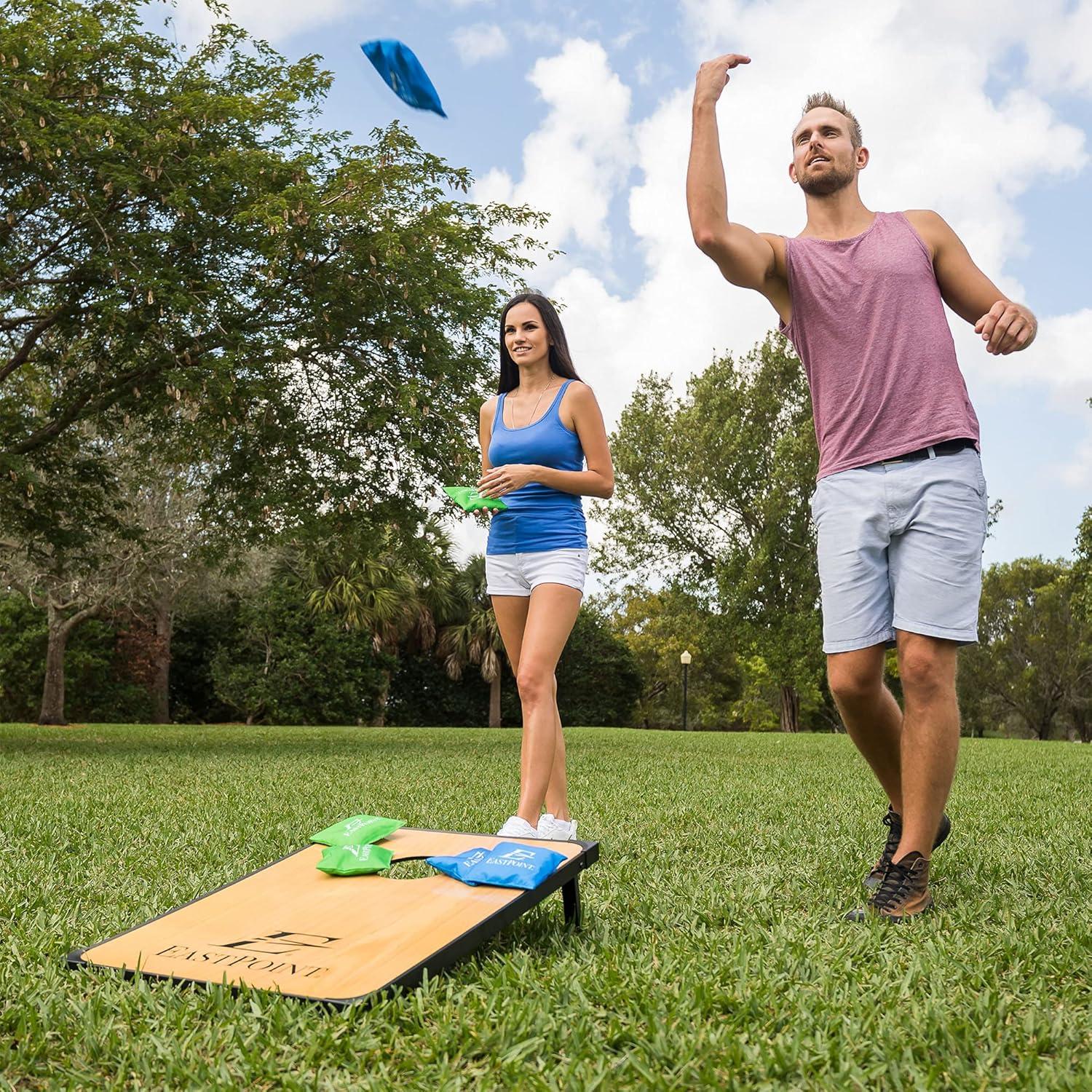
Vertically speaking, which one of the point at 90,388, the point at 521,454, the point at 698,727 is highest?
the point at 90,388

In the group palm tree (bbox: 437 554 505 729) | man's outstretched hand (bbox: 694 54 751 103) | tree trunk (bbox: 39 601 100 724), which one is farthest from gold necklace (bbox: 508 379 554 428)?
palm tree (bbox: 437 554 505 729)

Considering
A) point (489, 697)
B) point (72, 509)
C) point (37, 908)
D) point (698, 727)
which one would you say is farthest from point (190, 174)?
point (698, 727)

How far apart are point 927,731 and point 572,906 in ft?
3.82

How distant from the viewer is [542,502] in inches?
160

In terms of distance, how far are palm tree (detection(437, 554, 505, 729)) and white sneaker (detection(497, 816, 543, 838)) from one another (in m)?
28.6

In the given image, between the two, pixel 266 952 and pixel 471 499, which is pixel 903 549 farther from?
pixel 266 952

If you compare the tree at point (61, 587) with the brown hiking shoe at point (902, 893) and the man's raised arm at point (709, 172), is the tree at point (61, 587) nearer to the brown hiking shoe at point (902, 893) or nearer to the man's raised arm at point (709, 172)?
the man's raised arm at point (709, 172)

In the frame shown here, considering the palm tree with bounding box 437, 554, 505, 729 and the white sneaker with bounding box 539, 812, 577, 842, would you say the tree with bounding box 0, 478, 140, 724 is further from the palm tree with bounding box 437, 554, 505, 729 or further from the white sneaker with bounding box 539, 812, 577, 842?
the white sneaker with bounding box 539, 812, 577, 842

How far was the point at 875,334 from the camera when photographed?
10.3 feet

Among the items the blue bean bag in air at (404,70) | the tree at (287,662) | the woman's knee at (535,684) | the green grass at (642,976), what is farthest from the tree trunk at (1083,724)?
the woman's knee at (535,684)

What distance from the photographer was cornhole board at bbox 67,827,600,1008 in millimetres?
2271

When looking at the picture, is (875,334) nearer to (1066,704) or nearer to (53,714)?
(53,714)

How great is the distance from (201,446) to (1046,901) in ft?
36.7

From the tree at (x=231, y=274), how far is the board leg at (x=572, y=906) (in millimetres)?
8597
